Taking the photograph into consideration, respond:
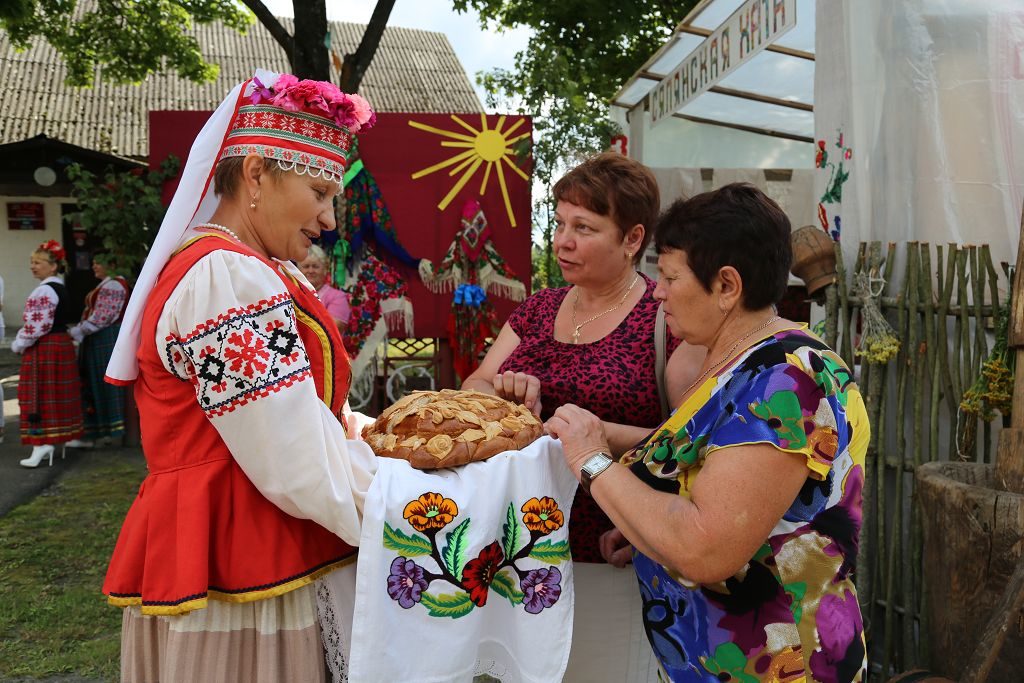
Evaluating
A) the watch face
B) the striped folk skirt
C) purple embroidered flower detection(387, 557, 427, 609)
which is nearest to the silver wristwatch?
the watch face

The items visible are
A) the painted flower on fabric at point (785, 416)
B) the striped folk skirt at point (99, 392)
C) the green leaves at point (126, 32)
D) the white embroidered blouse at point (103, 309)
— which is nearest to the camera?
the painted flower on fabric at point (785, 416)

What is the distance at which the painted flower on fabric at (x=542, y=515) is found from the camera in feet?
6.13

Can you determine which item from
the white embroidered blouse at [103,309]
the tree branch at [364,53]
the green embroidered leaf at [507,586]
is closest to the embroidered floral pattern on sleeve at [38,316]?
the white embroidered blouse at [103,309]

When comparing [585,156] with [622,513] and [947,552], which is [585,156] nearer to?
[622,513]

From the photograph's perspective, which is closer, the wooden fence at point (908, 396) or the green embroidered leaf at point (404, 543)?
the green embroidered leaf at point (404, 543)

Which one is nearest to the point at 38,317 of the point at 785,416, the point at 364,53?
the point at 364,53

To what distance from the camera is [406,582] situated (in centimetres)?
172

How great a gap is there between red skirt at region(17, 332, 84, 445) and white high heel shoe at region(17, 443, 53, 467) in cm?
7

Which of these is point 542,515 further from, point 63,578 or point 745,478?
point 63,578

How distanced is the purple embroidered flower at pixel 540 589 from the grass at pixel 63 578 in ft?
8.54

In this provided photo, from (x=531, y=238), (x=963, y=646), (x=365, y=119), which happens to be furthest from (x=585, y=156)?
(x=531, y=238)

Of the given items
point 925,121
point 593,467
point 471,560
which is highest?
point 925,121

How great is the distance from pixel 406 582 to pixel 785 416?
0.83 meters

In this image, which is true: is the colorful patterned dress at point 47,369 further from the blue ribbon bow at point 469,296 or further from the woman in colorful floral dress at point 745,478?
the woman in colorful floral dress at point 745,478
